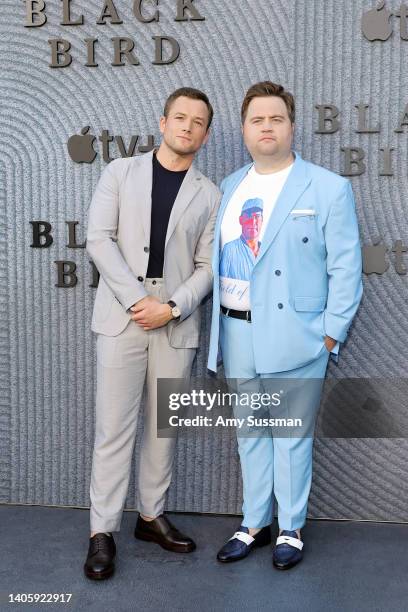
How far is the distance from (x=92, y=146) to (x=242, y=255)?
915 millimetres

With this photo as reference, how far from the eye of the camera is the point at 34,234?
9.95 feet

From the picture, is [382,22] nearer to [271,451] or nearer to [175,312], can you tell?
[175,312]

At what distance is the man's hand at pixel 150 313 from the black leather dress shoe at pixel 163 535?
0.81 metres

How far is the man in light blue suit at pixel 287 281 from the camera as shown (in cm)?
243

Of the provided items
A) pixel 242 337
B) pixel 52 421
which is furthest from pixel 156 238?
pixel 52 421

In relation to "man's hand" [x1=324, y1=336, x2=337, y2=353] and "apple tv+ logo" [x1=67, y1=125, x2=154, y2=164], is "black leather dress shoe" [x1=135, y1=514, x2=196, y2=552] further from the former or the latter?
"apple tv+ logo" [x1=67, y1=125, x2=154, y2=164]

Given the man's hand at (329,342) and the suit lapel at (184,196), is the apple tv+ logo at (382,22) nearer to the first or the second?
the suit lapel at (184,196)

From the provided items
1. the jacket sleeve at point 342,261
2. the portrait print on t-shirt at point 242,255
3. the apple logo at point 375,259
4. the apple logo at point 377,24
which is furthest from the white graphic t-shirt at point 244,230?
the apple logo at point 377,24

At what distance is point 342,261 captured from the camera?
2.43 meters

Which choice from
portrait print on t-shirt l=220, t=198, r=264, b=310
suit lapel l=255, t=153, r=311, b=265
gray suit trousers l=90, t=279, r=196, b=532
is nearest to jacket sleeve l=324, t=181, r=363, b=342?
suit lapel l=255, t=153, r=311, b=265

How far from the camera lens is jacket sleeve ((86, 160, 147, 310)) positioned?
244cm

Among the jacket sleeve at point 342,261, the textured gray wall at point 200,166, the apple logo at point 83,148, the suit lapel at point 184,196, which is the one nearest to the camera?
the jacket sleeve at point 342,261

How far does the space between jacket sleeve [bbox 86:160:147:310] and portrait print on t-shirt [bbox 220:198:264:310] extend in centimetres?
32

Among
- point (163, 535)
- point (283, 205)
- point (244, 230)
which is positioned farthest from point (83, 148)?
point (163, 535)
